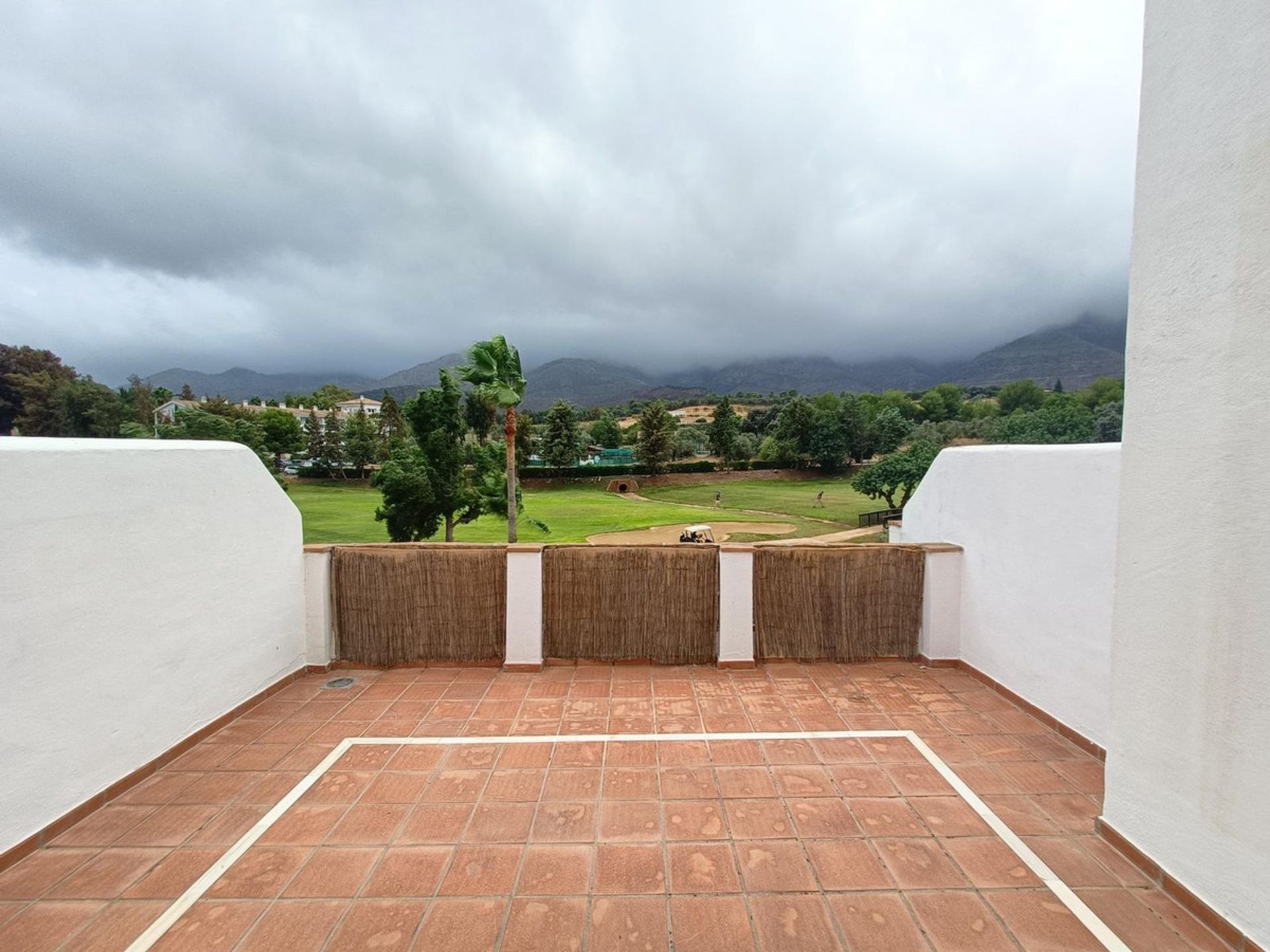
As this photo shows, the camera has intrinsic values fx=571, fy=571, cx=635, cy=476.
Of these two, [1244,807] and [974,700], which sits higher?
[1244,807]

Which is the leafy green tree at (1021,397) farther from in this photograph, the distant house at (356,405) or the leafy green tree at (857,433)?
the distant house at (356,405)

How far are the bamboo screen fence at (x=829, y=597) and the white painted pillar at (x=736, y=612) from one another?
3.8 inches

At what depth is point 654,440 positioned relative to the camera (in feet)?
167

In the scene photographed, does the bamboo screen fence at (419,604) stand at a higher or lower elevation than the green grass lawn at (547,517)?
higher

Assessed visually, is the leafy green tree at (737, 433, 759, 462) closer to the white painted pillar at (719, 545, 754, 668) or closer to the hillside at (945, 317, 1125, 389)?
the white painted pillar at (719, 545, 754, 668)

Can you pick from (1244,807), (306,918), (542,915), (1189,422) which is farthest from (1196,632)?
(306,918)

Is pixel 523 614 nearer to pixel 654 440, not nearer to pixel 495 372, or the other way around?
pixel 495 372

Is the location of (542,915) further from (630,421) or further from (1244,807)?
(630,421)

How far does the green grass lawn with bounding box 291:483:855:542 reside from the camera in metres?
26.7

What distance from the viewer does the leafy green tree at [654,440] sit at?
50.9 m

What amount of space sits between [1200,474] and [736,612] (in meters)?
3.38

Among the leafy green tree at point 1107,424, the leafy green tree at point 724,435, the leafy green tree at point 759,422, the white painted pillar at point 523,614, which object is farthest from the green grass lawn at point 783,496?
the white painted pillar at point 523,614

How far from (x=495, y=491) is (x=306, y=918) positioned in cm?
1806

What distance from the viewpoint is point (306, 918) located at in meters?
2.38
